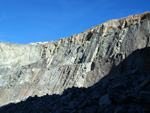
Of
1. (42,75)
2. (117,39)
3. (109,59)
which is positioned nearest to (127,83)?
(109,59)

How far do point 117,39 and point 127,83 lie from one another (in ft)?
48.7

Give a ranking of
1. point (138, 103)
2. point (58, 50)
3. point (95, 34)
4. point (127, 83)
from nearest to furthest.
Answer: point (138, 103) < point (127, 83) < point (95, 34) < point (58, 50)

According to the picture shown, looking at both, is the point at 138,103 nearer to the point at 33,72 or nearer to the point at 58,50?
the point at 33,72

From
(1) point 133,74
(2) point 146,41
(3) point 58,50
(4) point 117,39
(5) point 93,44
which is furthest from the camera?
(3) point 58,50

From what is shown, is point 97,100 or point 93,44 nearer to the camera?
point 97,100

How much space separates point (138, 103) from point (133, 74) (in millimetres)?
3855

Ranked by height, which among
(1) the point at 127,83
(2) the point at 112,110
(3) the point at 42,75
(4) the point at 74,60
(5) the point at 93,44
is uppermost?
(5) the point at 93,44

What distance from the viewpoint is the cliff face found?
18625mm

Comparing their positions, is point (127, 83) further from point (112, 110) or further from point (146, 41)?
point (146, 41)

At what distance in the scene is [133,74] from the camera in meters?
8.70

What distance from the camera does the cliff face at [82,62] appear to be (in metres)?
18.6

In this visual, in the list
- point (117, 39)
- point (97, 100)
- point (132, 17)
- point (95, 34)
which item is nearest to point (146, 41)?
point (117, 39)

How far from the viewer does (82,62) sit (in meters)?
24.6

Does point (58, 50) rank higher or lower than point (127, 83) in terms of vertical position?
higher
